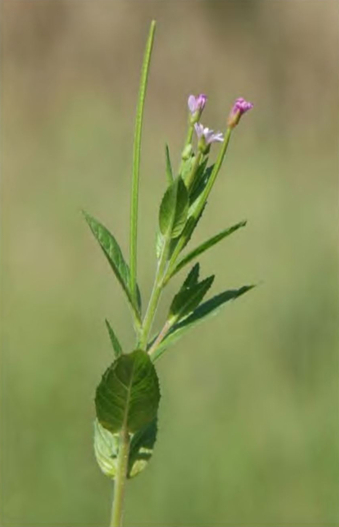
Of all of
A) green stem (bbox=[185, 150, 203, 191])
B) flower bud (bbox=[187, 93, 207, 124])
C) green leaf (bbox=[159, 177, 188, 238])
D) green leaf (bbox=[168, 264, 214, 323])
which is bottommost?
green leaf (bbox=[168, 264, 214, 323])

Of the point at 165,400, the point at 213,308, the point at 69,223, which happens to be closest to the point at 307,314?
the point at 165,400

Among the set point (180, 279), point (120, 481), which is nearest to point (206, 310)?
point (120, 481)

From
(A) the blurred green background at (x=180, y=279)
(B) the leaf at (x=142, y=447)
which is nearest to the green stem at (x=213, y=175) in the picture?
(B) the leaf at (x=142, y=447)

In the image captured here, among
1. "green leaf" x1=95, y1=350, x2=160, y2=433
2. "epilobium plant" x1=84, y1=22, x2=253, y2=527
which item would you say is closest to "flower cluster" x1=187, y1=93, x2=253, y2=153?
"epilobium plant" x1=84, y1=22, x2=253, y2=527

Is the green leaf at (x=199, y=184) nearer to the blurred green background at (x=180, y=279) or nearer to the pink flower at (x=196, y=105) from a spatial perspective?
the pink flower at (x=196, y=105)

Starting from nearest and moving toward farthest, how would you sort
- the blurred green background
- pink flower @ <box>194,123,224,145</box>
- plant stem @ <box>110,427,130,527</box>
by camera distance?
plant stem @ <box>110,427,130,527</box> < pink flower @ <box>194,123,224,145</box> < the blurred green background

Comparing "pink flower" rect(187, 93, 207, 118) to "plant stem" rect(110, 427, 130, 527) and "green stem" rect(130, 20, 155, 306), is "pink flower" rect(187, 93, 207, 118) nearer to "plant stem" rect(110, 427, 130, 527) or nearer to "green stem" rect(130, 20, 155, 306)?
"green stem" rect(130, 20, 155, 306)

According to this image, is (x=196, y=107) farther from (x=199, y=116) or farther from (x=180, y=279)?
(x=180, y=279)

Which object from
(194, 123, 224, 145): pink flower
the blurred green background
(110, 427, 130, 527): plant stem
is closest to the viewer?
(110, 427, 130, 527): plant stem
